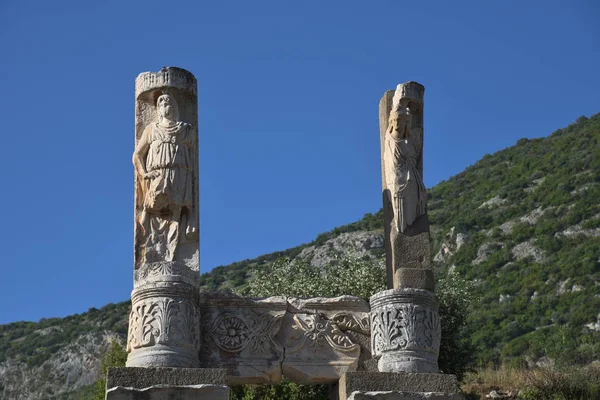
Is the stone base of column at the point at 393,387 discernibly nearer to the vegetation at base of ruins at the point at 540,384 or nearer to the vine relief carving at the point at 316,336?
the vine relief carving at the point at 316,336

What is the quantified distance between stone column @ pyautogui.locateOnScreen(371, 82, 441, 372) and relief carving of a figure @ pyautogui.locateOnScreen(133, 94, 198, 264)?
225 centimetres

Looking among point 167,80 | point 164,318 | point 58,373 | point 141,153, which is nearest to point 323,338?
point 164,318

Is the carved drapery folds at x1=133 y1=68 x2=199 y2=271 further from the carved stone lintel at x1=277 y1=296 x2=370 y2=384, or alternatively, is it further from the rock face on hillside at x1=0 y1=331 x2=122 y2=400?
the rock face on hillside at x1=0 y1=331 x2=122 y2=400

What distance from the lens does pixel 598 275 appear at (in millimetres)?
35969

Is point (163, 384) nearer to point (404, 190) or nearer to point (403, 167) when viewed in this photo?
point (404, 190)

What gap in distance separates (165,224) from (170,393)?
202 centimetres

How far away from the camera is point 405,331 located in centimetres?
1252

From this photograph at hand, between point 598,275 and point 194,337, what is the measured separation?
2592cm

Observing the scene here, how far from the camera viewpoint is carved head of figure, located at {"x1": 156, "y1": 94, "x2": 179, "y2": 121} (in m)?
13.0

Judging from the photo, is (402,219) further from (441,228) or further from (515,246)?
(441,228)

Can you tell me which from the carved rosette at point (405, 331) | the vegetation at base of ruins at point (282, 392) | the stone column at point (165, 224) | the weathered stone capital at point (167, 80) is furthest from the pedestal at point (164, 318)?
the vegetation at base of ruins at point (282, 392)

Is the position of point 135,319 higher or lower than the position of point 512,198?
lower

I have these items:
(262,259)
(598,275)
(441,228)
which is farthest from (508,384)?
(262,259)

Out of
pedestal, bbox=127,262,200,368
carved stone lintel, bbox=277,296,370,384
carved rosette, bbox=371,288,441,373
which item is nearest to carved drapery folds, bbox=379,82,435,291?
carved rosette, bbox=371,288,441,373
